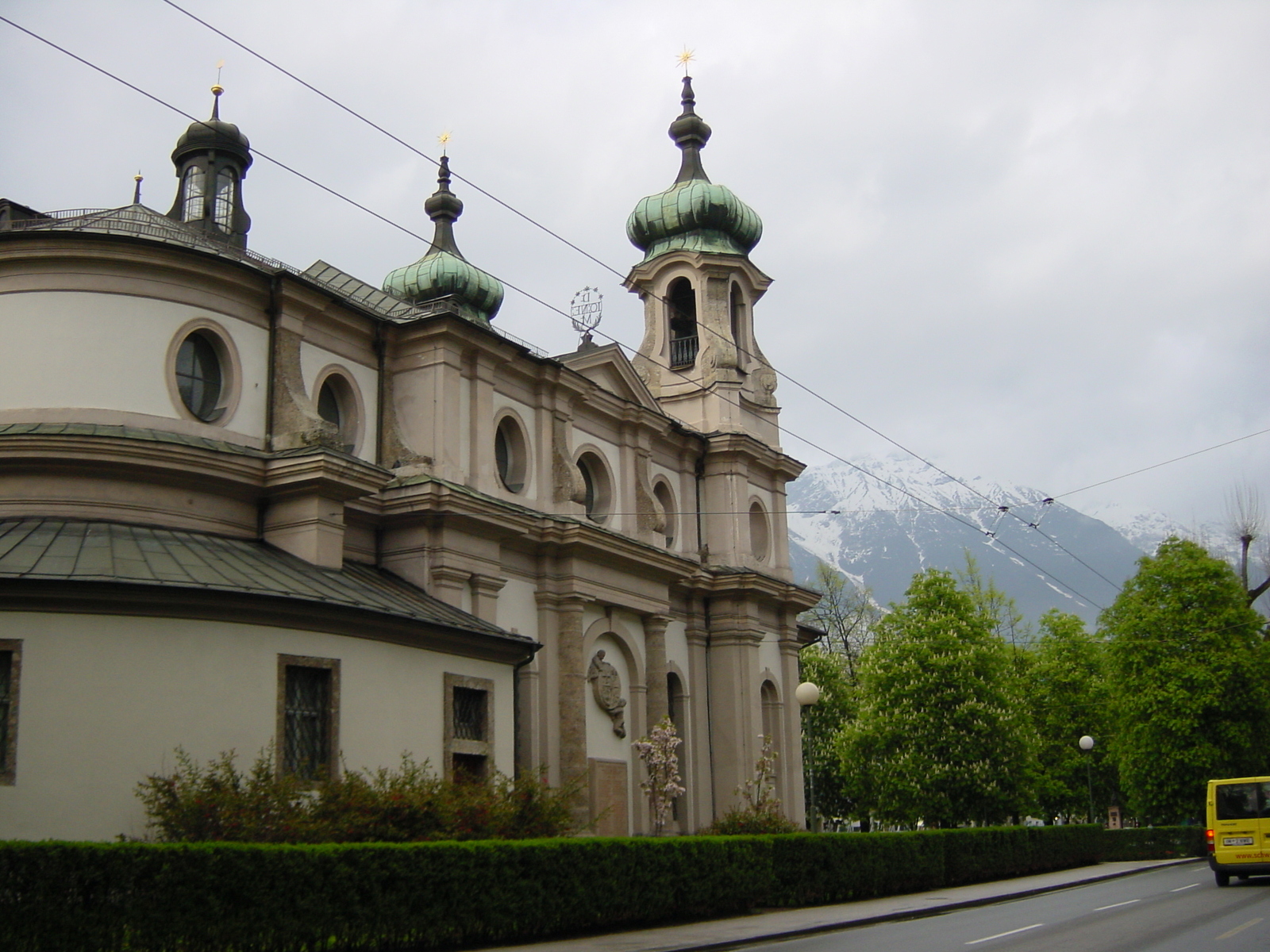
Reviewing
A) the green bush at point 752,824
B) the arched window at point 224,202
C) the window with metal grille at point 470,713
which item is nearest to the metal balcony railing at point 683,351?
the arched window at point 224,202

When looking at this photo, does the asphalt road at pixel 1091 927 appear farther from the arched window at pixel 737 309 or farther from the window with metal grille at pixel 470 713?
the arched window at pixel 737 309

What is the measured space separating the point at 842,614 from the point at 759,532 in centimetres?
2935

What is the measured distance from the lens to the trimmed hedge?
12.7 m

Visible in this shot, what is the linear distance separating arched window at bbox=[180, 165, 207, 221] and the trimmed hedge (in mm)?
19929

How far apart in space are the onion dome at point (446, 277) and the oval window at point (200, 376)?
50.1 ft

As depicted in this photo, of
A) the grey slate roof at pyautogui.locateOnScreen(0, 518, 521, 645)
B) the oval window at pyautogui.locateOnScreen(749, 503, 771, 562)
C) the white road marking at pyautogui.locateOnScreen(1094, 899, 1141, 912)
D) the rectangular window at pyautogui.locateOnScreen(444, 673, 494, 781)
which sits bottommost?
the white road marking at pyautogui.locateOnScreen(1094, 899, 1141, 912)

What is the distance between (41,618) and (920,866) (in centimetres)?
1812

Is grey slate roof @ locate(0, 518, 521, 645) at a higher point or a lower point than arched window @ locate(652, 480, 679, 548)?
lower

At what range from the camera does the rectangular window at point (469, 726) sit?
76.6 ft

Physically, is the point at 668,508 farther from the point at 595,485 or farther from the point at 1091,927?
the point at 1091,927

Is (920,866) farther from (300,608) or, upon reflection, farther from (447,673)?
(300,608)

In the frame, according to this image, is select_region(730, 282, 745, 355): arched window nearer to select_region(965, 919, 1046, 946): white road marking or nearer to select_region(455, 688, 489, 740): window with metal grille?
select_region(455, 688, 489, 740): window with metal grille

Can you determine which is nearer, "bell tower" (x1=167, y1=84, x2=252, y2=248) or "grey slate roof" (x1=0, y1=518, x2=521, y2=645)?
"grey slate roof" (x1=0, y1=518, x2=521, y2=645)

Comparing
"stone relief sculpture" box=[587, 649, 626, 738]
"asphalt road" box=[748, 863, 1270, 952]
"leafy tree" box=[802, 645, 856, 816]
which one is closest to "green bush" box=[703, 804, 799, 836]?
"stone relief sculpture" box=[587, 649, 626, 738]
